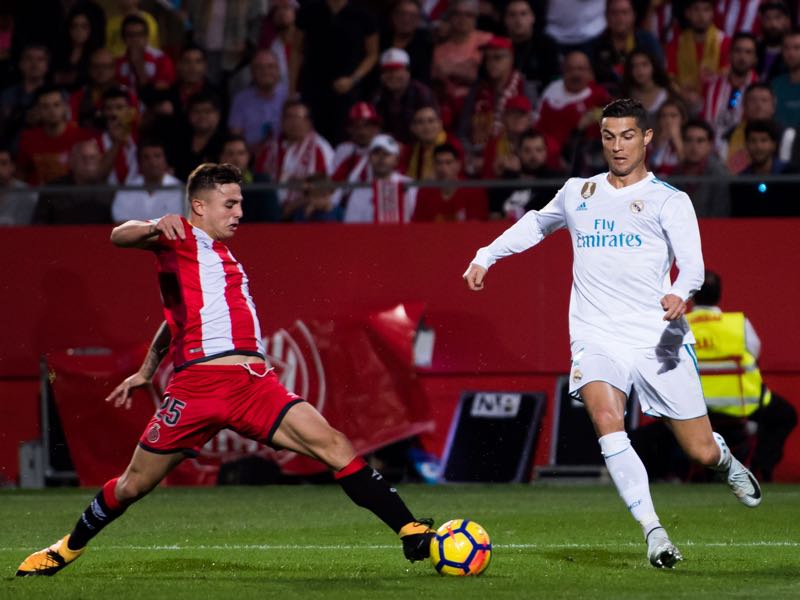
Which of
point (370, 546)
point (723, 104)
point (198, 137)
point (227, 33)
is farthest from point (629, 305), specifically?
point (227, 33)

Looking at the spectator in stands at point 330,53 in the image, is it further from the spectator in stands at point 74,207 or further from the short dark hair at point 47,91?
the spectator in stands at point 74,207

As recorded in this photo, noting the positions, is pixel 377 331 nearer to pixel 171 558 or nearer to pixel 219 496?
pixel 219 496

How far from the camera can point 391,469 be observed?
1350cm

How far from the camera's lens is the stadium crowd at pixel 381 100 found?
1362 centimetres

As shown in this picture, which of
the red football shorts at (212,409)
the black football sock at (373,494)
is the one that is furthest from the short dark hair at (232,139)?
the black football sock at (373,494)

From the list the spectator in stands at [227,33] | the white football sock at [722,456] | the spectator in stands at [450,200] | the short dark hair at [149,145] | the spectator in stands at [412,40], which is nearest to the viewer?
the white football sock at [722,456]

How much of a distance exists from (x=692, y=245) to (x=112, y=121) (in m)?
8.64

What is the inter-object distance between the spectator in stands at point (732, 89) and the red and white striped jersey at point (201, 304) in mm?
7538

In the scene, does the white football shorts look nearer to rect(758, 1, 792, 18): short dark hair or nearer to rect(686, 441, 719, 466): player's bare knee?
rect(686, 441, 719, 466): player's bare knee

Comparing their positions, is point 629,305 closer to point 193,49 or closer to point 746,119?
point 746,119

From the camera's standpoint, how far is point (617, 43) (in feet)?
49.9

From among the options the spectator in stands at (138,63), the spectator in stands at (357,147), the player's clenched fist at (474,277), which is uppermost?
the spectator in stands at (138,63)

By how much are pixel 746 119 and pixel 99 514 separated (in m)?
8.11

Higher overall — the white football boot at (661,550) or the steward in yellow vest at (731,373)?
the white football boot at (661,550)
